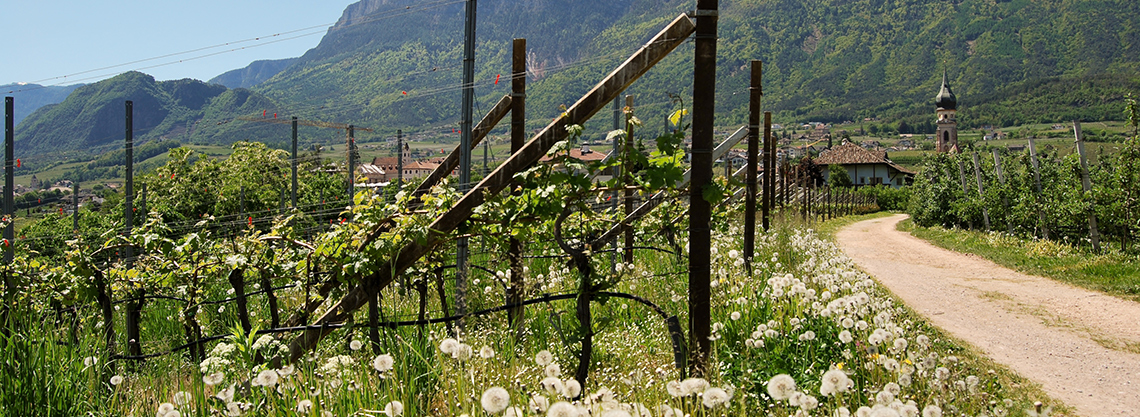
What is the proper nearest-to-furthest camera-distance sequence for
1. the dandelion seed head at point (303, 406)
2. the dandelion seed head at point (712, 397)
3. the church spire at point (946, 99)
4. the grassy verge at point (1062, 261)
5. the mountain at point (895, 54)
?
the dandelion seed head at point (712, 397)
the dandelion seed head at point (303, 406)
the grassy verge at point (1062, 261)
the church spire at point (946, 99)
the mountain at point (895, 54)

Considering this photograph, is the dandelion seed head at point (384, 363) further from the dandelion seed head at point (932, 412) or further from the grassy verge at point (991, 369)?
the grassy verge at point (991, 369)

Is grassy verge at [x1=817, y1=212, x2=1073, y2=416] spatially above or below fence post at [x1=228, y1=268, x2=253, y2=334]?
below

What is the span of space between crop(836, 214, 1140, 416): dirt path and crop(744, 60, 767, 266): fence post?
2.07 m

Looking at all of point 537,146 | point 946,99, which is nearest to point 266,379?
point 537,146

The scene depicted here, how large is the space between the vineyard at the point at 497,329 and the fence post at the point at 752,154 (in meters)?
2.64

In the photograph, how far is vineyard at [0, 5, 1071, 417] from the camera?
2740mm

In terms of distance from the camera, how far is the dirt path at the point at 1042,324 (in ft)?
16.5

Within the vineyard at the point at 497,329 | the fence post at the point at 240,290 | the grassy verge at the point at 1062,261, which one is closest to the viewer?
the vineyard at the point at 497,329

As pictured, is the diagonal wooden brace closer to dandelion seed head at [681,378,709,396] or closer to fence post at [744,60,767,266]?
dandelion seed head at [681,378,709,396]

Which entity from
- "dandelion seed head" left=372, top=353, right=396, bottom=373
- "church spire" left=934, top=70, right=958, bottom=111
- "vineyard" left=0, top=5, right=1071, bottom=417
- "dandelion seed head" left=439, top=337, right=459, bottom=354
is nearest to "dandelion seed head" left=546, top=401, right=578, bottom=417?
"vineyard" left=0, top=5, right=1071, bottom=417

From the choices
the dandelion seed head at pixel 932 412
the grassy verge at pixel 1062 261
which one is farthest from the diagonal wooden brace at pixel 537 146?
the grassy verge at pixel 1062 261

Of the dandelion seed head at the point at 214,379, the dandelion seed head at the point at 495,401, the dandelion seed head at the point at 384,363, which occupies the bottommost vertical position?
the dandelion seed head at the point at 214,379

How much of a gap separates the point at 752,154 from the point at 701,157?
20.9 feet

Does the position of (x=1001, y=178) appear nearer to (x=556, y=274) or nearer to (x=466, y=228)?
(x=556, y=274)
